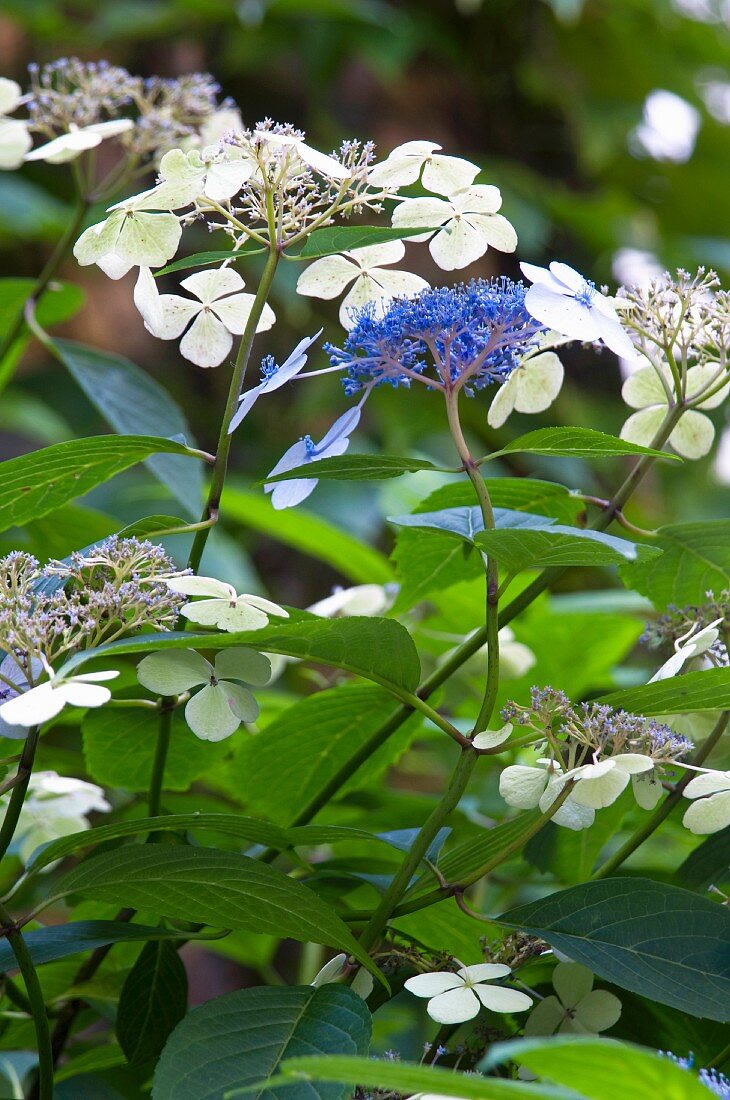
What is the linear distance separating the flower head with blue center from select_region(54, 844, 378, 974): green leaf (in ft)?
0.68

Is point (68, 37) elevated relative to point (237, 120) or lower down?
lower down

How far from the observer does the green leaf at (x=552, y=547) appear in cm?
37

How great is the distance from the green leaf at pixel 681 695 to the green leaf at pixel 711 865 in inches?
5.3

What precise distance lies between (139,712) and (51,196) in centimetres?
202

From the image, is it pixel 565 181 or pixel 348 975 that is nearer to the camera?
pixel 348 975

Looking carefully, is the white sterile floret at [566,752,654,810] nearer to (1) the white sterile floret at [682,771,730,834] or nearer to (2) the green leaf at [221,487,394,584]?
(1) the white sterile floret at [682,771,730,834]

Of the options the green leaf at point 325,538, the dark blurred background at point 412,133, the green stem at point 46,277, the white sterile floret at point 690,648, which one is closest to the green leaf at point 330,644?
the white sterile floret at point 690,648

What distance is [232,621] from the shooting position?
414 millimetres

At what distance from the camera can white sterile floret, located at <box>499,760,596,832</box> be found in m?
0.41

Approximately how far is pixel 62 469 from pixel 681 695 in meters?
0.29

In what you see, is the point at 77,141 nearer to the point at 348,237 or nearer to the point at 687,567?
the point at 348,237

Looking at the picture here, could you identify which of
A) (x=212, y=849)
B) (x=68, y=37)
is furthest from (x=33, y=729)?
(x=68, y=37)

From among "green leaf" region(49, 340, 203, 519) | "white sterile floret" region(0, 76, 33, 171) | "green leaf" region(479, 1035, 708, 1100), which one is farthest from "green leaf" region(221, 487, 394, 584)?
"green leaf" region(479, 1035, 708, 1100)

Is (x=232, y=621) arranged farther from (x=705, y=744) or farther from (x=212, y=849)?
(x=705, y=744)
